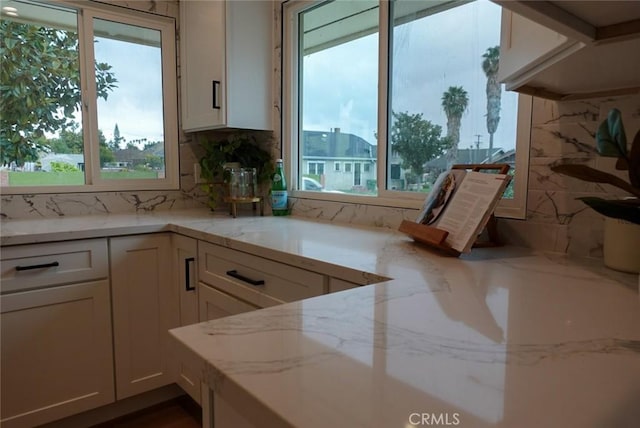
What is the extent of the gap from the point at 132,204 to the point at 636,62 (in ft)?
8.11

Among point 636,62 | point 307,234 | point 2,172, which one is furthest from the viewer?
point 2,172

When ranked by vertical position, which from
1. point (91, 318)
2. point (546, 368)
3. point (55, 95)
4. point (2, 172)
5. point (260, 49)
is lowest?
point (91, 318)

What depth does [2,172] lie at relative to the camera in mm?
2174

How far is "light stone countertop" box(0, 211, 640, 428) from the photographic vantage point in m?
0.48

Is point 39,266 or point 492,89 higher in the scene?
point 492,89

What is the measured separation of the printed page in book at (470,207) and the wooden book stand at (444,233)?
21 mm

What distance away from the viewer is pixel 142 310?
2002mm

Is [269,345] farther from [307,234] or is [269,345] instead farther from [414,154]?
[414,154]

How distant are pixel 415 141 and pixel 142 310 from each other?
4.90ft

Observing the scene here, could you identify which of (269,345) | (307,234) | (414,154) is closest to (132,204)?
(307,234)

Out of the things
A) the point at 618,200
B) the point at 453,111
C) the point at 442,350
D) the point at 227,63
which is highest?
the point at 227,63

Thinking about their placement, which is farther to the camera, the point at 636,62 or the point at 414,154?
the point at 414,154

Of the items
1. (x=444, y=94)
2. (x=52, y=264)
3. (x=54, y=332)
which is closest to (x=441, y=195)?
(x=444, y=94)

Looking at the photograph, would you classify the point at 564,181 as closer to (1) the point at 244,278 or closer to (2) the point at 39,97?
(1) the point at 244,278
